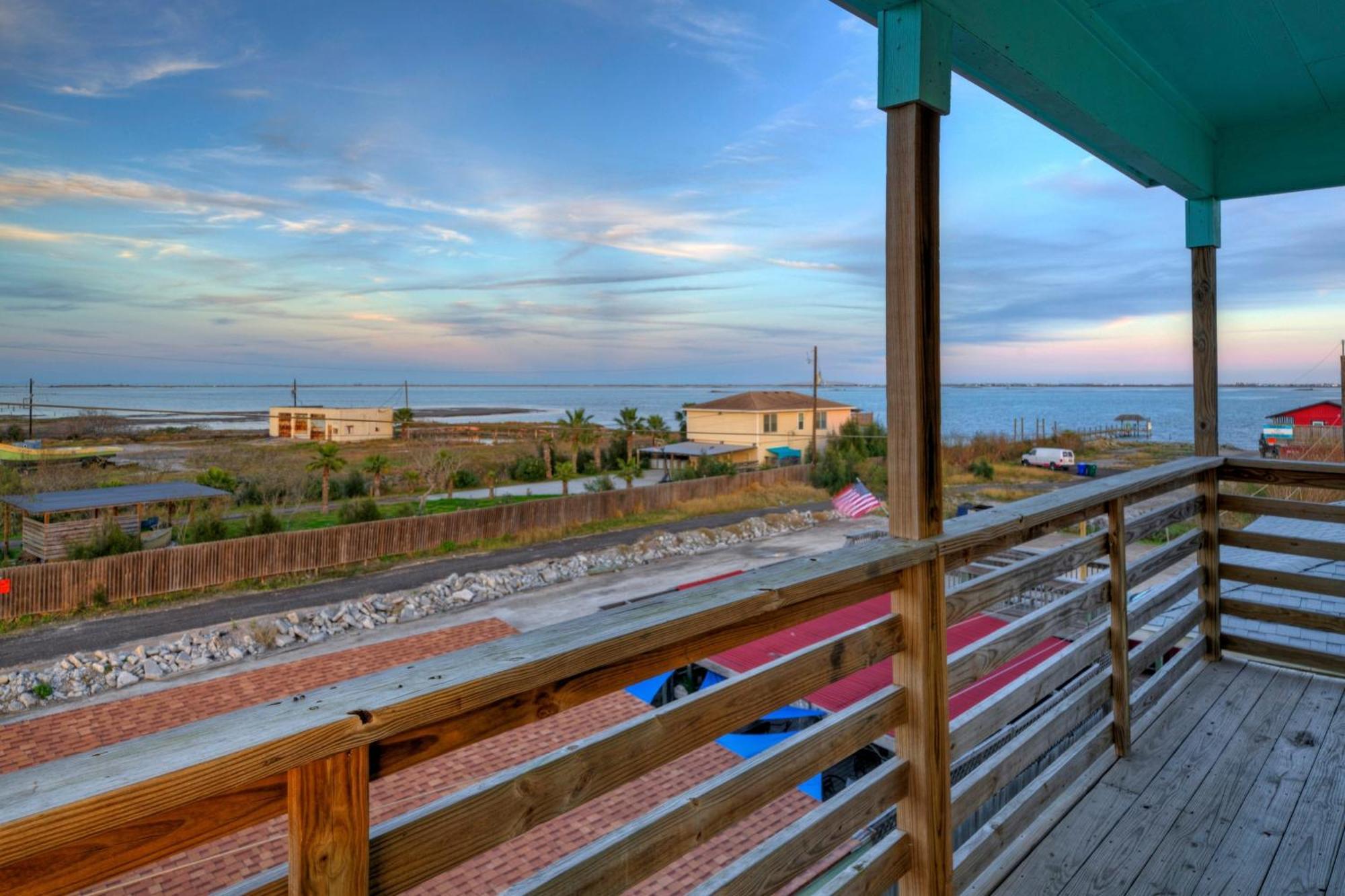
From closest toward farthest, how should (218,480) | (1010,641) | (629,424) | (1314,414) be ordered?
(1010,641) → (218,480) → (1314,414) → (629,424)

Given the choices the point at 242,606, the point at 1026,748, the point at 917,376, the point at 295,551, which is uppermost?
the point at 917,376

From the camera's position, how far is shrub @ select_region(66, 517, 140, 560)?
1018cm

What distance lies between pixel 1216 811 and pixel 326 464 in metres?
17.4

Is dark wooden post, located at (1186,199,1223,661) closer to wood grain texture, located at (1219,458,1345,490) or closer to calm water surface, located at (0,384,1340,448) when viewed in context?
wood grain texture, located at (1219,458,1345,490)

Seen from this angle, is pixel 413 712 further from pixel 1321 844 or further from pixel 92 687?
pixel 92 687

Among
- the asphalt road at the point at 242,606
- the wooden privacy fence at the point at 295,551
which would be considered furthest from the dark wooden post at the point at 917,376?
the wooden privacy fence at the point at 295,551

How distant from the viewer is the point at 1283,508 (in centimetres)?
240

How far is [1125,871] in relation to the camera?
4.88 ft

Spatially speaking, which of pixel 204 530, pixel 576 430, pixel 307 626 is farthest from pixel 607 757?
pixel 576 430

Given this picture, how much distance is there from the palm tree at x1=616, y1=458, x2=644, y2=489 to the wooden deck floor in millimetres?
17549

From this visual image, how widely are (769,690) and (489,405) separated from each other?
116ft

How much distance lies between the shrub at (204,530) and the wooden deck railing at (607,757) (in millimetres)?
13612

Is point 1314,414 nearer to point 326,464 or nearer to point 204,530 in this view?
point 326,464

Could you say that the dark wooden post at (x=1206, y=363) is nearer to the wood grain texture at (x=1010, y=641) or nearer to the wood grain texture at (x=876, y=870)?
the wood grain texture at (x=1010, y=641)
